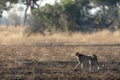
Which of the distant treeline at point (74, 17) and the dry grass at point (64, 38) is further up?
the distant treeline at point (74, 17)

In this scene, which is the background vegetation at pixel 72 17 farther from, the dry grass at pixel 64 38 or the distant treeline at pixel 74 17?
the dry grass at pixel 64 38

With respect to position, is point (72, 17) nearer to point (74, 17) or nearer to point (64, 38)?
point (74, 17)

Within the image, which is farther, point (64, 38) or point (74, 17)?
point (74, 17)

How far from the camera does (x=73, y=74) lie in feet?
37.2

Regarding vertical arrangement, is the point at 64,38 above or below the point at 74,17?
below

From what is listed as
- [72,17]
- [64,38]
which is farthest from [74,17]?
[64,38]

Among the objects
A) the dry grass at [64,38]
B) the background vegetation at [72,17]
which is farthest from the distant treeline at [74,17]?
the dry grass at [64,38]

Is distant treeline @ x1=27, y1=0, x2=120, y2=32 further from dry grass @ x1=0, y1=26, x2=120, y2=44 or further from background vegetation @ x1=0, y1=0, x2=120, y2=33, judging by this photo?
dry grass @ x1=0, y1=26, x2=120, y2=44

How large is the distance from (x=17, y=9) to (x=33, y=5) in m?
16.3

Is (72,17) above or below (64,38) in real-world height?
above

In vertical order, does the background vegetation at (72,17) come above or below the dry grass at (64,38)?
above

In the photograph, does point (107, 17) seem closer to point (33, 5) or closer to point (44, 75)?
point (33, 5)

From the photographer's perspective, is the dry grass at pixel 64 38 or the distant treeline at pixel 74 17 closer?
the dry grass at pixel 64 38

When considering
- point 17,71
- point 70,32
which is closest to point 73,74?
point 17,71
